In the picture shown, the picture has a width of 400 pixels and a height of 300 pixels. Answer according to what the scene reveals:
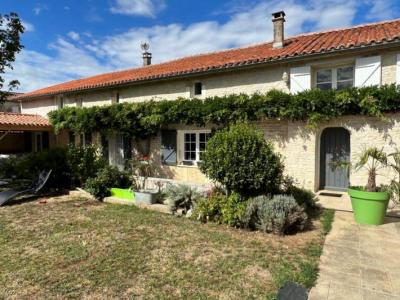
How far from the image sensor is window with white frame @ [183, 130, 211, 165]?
12.1 metres

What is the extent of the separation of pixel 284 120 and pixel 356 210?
4198mm

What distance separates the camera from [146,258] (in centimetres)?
475

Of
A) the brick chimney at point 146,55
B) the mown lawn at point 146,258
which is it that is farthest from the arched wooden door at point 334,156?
the brick chimney at point 146,55

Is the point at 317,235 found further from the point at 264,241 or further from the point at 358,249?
the point at 264,241

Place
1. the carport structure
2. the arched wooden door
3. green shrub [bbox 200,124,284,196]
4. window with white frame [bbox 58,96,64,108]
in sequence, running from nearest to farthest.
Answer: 1. green shrub [bbox 200,124,284,196]
2. the arched wooden door
3. the carport structure
4. window with white frame [bbox 58,96,64,108]

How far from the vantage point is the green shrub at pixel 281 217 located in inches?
231

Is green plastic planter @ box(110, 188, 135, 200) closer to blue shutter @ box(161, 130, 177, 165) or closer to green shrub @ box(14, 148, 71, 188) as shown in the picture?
green shrub @ box(14, 148, 71, 188)

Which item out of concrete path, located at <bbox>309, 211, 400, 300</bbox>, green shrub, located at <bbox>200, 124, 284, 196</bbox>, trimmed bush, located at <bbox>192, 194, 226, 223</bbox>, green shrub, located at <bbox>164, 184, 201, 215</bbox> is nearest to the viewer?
concrete path, located at <bbox>309, 211, 400, 300</bbox>

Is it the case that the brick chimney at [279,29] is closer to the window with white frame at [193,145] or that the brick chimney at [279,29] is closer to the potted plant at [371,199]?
the window with white frame at [193,145]

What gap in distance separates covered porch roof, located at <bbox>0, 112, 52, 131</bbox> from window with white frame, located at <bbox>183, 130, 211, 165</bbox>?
10093mm

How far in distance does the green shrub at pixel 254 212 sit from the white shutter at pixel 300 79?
5.06 m

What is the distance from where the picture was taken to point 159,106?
12188mm

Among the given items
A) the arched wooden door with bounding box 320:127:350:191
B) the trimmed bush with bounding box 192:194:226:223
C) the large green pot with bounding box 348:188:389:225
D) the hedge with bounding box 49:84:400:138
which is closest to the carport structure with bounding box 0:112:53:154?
the hedge with bounding box 49:84:400:138

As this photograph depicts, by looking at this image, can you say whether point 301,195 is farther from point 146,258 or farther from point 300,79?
point 146,258
